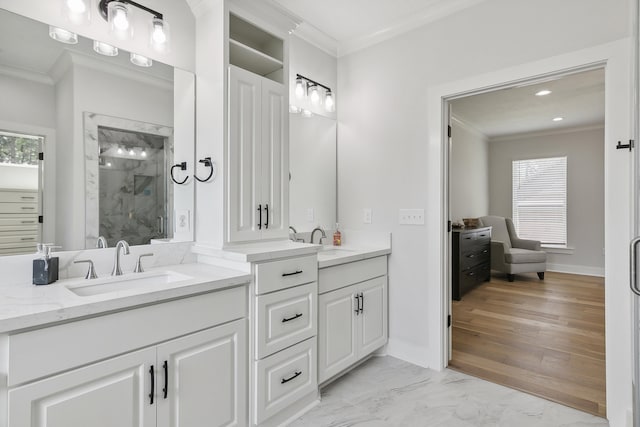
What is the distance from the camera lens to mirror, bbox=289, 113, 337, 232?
2.71m

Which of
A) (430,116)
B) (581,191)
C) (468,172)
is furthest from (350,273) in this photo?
(581,191)

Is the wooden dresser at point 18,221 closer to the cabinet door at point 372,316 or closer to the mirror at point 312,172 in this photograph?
the mirror at point 312,172

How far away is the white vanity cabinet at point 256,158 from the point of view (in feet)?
6.15

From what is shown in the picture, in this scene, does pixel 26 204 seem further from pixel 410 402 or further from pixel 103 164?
pixel 410 402

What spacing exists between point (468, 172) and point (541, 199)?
165 centimetres

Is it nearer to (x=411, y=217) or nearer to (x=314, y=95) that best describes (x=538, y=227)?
(x=411, y=217)

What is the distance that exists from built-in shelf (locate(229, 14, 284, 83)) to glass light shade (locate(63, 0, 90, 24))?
71 cm

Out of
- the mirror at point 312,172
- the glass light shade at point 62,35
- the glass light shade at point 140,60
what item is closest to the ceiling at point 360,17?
the mirror at point 312,172

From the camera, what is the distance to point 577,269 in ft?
19.0

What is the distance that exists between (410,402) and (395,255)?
3.38ft

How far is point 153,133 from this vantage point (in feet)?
6.32

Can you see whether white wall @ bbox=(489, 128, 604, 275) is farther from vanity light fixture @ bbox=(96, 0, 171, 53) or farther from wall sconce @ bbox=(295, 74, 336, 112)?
vanity light fixture @ bbox=(96, 0, 171, 53)

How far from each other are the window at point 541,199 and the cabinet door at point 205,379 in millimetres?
6321

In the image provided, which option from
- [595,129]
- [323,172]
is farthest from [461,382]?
[595,129]
